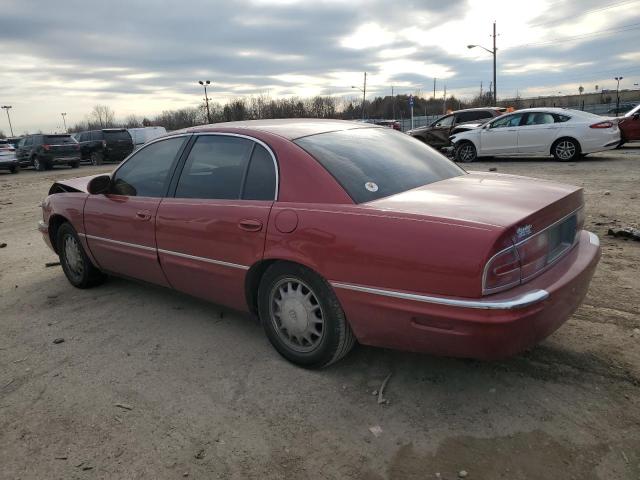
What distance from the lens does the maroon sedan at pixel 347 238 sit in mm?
2412

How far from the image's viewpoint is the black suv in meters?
25.9

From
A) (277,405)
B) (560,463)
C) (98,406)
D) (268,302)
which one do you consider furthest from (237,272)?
(560,463)

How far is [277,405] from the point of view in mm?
2850

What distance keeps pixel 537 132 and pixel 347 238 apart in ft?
41.9

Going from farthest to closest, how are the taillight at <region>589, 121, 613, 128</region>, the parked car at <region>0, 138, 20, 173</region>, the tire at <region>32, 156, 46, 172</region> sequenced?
the tire at <region>32, 156, 46, 172</region> < the parked car at <region>0, 138, 20, 173</region> < the taillight at <region>589, 121, 613, 128</region>

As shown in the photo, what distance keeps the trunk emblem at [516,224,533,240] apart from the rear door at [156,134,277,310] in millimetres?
1456

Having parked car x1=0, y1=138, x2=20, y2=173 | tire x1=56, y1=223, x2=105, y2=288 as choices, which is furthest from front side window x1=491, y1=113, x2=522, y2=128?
parked car x1=0, y1=138, x2=20, y2=173

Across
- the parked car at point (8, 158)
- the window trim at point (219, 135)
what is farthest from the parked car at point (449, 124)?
the parked car at point (8, 158)

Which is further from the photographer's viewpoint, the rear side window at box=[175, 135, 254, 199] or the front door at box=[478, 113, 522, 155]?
the front door at box=[478, 113, 522, 155]

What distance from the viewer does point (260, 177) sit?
329 cm

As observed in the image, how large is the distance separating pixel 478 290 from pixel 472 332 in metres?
0.20

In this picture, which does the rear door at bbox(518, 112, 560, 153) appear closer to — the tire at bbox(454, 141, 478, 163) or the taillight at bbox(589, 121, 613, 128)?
the taillight at bbox(589, 121, 613, 128)

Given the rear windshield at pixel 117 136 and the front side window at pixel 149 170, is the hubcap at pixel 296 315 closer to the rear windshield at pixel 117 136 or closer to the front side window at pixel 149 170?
the front side window at pixel 149 170

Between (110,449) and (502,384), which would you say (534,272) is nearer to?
(502,384)
